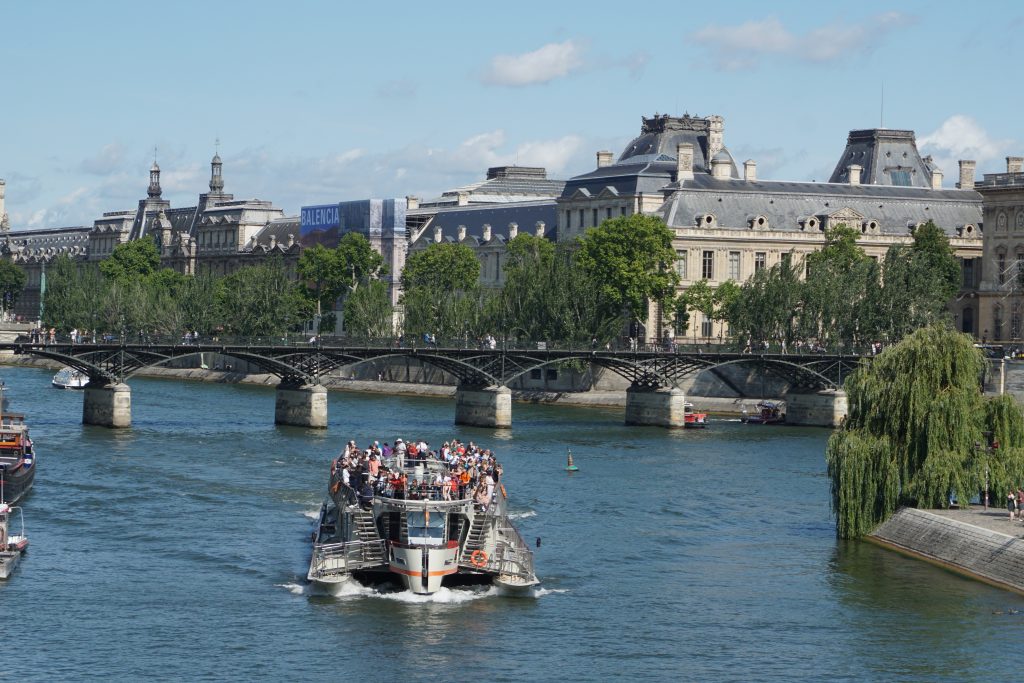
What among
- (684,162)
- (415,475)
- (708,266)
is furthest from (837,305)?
(415,475)

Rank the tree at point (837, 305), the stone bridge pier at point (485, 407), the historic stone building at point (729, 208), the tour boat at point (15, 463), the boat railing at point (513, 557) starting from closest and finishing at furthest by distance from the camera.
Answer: the boat railing at point (513, 557) < the tour boat at point (15, 463) < the stone bridge pier at point (485, 407) < the tree at point (837, 305) < the historic stone building at point (729, 208)

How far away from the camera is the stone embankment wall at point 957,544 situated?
62438mm

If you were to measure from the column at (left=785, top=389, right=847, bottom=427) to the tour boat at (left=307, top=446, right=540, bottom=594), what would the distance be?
66.7 metres

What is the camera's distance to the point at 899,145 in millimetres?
190250

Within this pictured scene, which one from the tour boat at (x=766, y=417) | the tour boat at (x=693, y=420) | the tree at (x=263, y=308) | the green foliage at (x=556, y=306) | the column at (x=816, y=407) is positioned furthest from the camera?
the tree at (x=263, y=308)

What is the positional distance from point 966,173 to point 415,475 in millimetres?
132696

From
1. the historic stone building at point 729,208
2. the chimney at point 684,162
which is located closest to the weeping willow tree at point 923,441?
the historic stone building at point 729,208

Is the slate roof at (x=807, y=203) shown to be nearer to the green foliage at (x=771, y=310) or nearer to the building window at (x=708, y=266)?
the building window at (x=708, y=266)

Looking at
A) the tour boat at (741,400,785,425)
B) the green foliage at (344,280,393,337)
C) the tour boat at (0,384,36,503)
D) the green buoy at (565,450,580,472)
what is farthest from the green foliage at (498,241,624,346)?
the tour boat at (0,384,36,503)

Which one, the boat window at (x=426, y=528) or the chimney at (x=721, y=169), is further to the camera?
the chimney at (x=721, y=169)

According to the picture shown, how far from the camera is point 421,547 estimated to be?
60938mm

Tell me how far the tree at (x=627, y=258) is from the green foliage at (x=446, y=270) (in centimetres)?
2888

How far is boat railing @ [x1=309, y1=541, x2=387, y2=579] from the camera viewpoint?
6216 centimetres

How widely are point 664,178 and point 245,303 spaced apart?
45.6m
